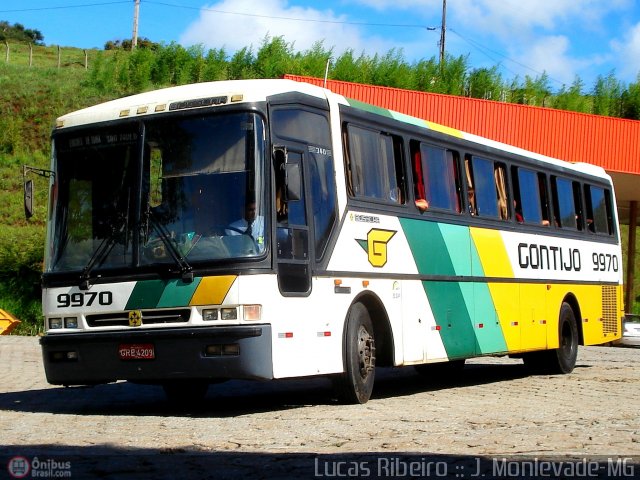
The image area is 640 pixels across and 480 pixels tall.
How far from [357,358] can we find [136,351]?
237cm

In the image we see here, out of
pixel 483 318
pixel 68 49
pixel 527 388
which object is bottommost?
pixel 527 388

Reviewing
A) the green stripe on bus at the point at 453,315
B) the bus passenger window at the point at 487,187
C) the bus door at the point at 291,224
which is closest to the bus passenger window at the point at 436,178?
the bus passenger window at the point at 487,187

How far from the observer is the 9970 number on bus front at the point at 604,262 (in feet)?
65.9

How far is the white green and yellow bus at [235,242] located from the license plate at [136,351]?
1 cm

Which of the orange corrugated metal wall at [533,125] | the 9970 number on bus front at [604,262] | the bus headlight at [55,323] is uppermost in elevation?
the orange corrugated metal wall at [533,125]

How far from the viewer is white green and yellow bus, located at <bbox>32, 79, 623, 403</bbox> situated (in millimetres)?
10688

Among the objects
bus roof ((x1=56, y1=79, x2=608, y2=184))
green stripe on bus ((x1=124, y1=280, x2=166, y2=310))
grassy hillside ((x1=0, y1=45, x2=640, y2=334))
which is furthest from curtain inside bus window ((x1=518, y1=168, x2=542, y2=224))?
grassy hillside ((x1=0, y1=45, x2=640, y2=334))

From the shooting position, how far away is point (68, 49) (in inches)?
4466

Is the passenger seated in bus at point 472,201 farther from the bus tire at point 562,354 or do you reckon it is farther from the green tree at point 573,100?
the green tree at point 573,100

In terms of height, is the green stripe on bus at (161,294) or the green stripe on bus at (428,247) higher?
the green stripe on bus at (428,247)

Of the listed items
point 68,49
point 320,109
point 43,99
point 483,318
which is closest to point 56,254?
point 320,109

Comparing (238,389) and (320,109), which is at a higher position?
(320,109)

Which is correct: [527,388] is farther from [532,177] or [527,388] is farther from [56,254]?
[56,254]

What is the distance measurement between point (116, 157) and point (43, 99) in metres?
51.5
